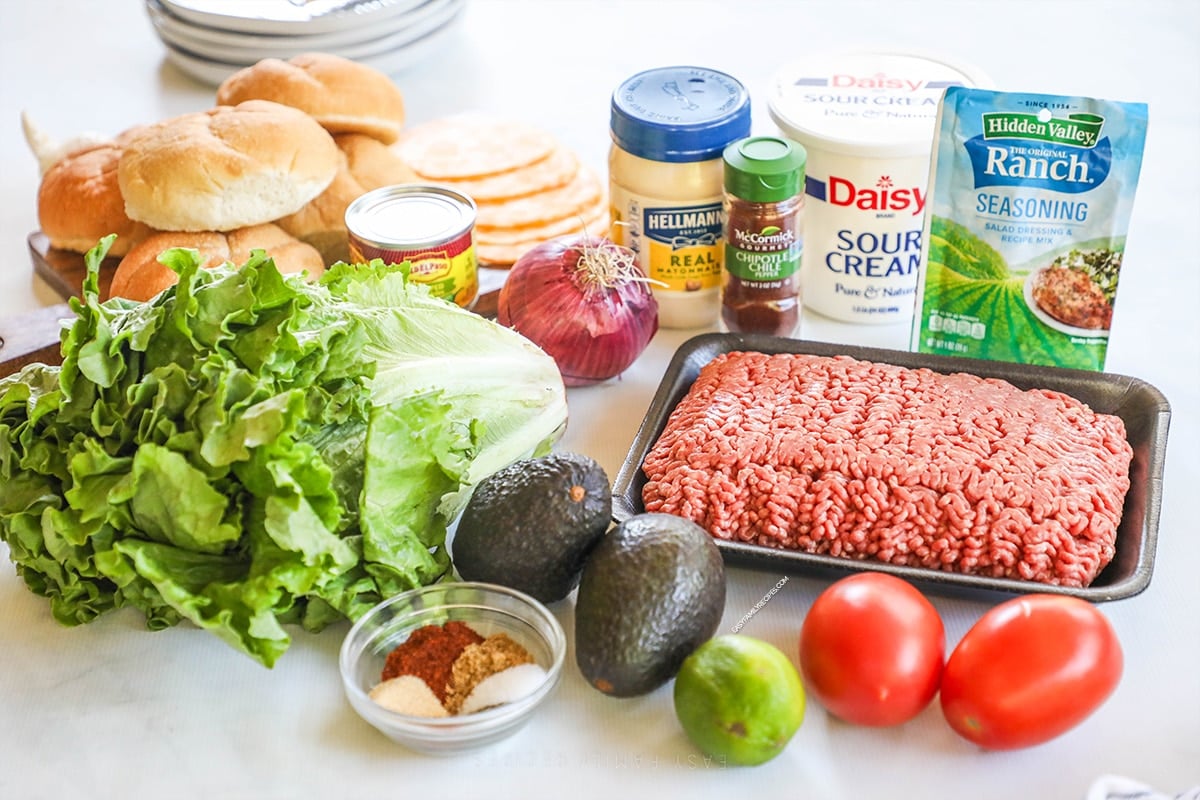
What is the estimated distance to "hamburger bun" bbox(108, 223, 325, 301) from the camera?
190cm

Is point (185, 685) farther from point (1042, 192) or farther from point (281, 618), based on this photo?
Answer: point (1042, 192)

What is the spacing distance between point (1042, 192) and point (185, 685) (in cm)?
125

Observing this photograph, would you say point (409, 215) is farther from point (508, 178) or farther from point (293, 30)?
point (293, 30)

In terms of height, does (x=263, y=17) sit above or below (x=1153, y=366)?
above

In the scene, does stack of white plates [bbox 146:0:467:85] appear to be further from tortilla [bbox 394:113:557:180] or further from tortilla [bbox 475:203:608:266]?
tortilla [bbox 475:203:608:266]

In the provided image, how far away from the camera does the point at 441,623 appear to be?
141 centimetres

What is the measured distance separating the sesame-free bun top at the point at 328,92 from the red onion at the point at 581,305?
49cm

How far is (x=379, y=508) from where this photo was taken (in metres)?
1.39

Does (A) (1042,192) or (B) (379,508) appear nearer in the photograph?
(B) (379,508)

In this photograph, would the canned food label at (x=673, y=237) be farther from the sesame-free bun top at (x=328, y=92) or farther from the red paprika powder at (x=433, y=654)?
the red paprika powder at (x=433, y=654)

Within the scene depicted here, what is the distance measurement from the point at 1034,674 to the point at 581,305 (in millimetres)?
838

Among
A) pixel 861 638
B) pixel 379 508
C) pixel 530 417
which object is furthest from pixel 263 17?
pixel 861 638

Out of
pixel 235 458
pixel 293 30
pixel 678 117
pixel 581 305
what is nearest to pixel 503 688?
pixel 235 458

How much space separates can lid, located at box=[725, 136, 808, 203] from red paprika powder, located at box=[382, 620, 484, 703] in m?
0.75
